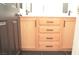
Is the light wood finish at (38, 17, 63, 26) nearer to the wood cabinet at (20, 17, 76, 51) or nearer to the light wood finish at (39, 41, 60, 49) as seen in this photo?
the wood cabinet at (20, 17, 76, 51)

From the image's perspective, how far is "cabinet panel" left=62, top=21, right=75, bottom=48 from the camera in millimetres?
2897

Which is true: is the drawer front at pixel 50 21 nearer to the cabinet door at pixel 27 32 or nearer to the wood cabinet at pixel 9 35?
the cabinet door at pixel 27 32

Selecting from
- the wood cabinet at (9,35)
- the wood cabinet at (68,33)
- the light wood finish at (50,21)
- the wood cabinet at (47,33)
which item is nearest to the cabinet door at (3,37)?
the wood cabinet at (9,35)

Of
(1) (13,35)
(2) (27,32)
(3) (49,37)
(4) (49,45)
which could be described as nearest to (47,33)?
(3) (49,37)

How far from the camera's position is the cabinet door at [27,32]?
9.44 ft

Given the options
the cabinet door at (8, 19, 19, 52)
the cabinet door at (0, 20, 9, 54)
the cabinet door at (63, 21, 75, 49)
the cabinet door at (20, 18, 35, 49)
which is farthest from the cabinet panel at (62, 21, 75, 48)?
the cabinet door at (0, 20, 9, 54)

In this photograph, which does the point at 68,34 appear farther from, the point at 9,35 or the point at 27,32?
the point at 9,35

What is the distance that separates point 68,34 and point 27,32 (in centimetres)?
86

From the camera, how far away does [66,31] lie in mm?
2936

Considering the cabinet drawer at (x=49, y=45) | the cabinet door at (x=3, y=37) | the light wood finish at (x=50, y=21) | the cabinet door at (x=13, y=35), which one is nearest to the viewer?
the cabinet door at (x=3, y=37)

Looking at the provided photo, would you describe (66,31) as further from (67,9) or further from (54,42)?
(67,9)

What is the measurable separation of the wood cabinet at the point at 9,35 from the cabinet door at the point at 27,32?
0.20 metres

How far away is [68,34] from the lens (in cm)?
295
